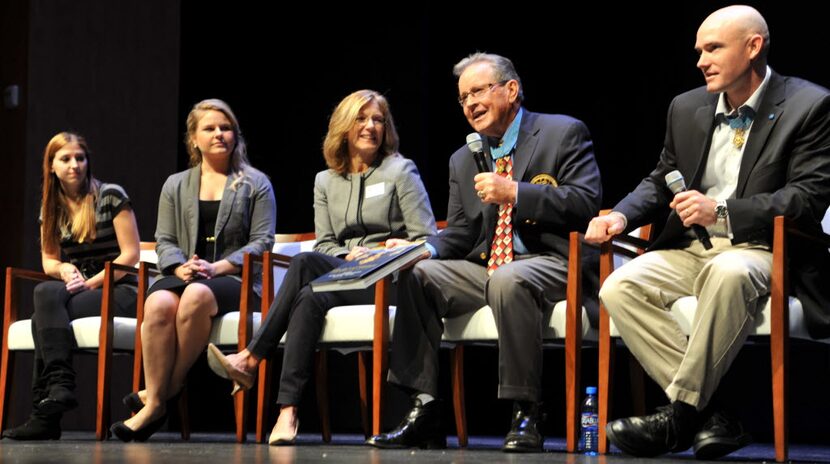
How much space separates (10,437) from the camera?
3.80 meters

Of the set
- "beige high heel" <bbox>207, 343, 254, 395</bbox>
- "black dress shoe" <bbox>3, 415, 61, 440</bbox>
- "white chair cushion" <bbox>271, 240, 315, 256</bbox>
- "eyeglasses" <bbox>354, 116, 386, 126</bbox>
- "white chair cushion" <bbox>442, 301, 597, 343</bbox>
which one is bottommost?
"black dress shoe" <bbox>3, 415, 61, 440</bbox>

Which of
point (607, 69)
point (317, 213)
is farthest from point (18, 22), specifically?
point (607, 69)

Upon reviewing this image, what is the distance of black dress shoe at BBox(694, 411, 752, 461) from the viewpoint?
8.61 feet

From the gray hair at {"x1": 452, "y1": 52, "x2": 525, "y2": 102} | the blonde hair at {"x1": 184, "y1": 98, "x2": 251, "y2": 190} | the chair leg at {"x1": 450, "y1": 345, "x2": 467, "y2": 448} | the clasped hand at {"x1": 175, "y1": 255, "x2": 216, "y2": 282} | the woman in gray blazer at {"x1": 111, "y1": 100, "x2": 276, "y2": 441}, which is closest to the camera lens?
the gray hair at {"x1": 452, "y1": 52, "x2": 525, "y2": 102}

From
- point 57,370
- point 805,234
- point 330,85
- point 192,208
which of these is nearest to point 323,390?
point 192,208

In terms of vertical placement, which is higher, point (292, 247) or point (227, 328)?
point (292, 247)

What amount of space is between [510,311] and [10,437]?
6.06 ft

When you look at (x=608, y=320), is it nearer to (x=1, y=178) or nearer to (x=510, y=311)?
(x=510, y=311)

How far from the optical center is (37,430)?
3.78 metres

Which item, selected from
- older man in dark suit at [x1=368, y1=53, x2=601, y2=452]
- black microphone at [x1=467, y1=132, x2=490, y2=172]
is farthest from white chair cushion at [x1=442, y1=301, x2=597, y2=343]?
black microphone at [x1=467, y1=132, x2=490, y2=172]

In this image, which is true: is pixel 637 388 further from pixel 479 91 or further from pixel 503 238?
pixel 479 91

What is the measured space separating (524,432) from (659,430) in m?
0.41

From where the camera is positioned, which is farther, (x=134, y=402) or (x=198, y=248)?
(x=198, y=248)

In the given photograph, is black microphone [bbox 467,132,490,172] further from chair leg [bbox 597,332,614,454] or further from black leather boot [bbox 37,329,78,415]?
black leather boot [bbox 37,329,78,415]
